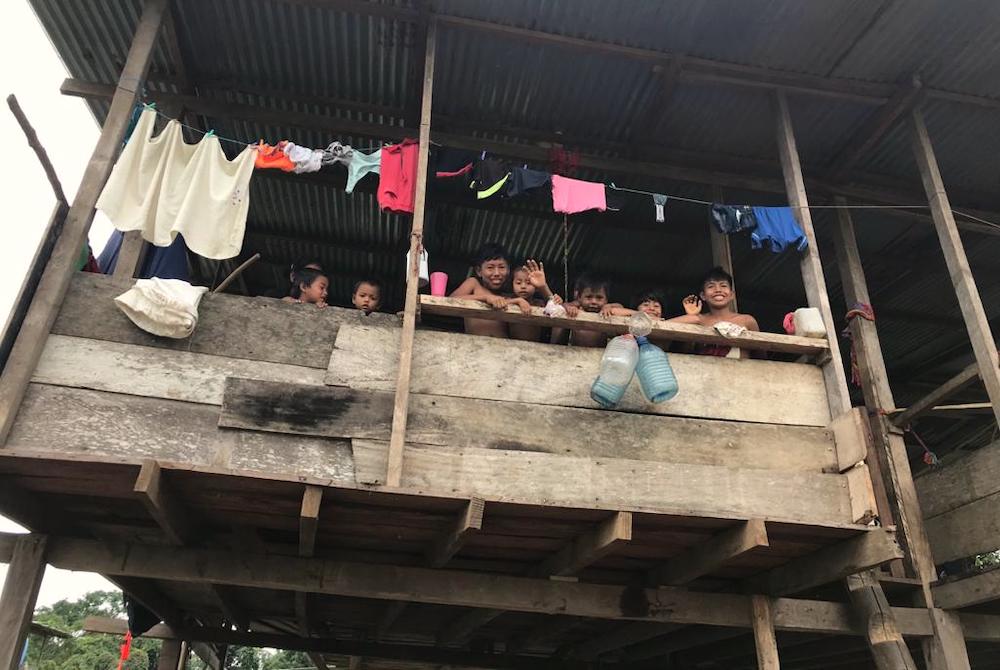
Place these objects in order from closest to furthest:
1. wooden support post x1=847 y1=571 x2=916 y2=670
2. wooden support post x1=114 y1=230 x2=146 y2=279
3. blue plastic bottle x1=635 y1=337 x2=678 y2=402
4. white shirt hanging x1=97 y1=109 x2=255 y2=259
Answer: blue plastic bottle x1=635 y1=337 x2=678 y2=402 < wooden support post x1=847 y1=571 x2=916 y2=670 < white shirt hanging x1=97 y1=109 x2=255 y2=259 < wooden support post x1=114 y1=230 x2=146 y2=279

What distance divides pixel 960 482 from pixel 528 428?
440cm

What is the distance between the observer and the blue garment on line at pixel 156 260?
240 inches

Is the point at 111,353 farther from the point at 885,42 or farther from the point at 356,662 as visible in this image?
the point at 885,42

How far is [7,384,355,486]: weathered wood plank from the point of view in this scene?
163 inches

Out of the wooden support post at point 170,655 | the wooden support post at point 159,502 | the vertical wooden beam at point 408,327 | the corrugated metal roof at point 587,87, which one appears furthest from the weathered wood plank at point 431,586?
the corrugated metal roof at point 587,87

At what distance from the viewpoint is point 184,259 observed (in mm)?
6660

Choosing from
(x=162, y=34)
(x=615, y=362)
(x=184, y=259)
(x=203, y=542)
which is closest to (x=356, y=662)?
(x=203, y=542)

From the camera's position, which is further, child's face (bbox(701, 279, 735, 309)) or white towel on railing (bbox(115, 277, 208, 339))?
child's face (bbox(701, 279, 735, 309))

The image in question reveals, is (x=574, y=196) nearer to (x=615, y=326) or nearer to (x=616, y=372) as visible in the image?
(x=615, y=326)

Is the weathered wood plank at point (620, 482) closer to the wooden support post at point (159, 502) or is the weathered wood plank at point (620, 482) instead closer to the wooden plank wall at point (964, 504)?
the wooden support post at point (159, 502)

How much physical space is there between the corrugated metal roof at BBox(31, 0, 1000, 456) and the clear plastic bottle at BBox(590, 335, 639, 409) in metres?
2.97

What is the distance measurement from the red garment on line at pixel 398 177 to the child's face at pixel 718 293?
8.63 feet

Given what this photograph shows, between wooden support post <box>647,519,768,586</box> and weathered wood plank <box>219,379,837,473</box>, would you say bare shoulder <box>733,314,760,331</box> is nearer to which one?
weathered wood plank <box>219,379,837,473</box>

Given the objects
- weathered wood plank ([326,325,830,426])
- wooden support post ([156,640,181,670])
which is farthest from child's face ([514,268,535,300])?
wooden support post ([156,640,181,670])
